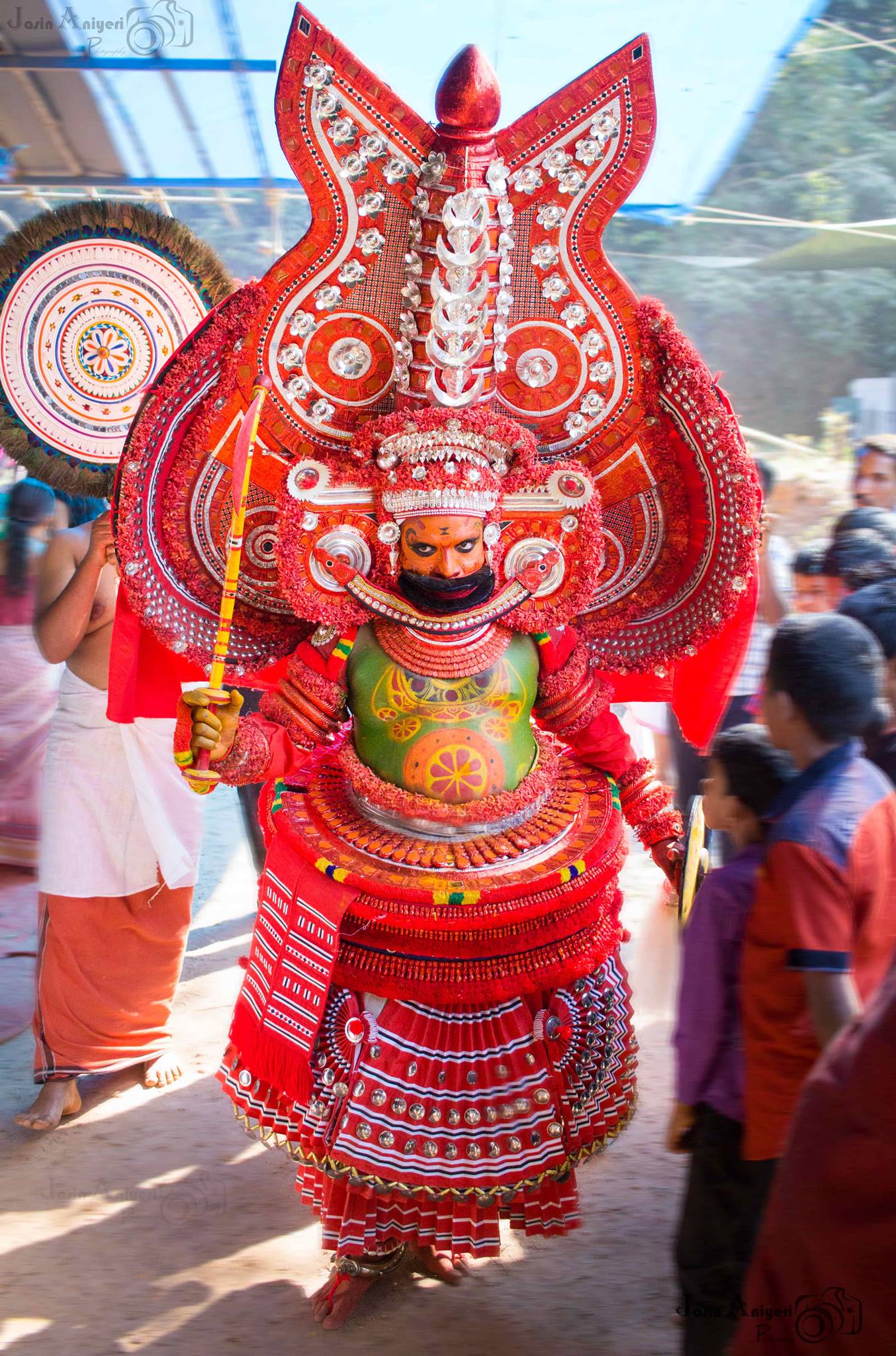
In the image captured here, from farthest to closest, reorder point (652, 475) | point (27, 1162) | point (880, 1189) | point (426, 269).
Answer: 1. point (27, 1162)
2. point (652, 475)
3. point (426, 269)
4. point (880, 1189)

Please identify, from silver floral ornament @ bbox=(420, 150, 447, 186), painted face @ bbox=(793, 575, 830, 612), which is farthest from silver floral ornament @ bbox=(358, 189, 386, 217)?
painted face @ bbox=(793, 575, 830, 612)

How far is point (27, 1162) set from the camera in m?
3.79

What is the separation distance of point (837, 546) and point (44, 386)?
239cm

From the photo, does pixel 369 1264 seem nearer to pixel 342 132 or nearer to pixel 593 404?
pixel 593 404

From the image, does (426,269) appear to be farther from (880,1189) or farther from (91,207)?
(880,1189)

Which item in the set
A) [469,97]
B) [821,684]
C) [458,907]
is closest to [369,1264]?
[458,907]

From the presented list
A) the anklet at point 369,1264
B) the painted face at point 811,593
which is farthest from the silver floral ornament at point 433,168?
the anklet at point 369,1264

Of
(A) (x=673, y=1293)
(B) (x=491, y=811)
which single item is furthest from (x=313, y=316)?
(A) (x=673, y=1293)

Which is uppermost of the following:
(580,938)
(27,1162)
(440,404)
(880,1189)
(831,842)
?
(440,404)

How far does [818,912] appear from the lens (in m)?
2.01

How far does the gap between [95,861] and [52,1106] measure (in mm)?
781

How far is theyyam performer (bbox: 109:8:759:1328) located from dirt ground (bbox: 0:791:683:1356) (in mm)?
166

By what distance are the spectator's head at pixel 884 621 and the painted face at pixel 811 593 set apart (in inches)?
31.9

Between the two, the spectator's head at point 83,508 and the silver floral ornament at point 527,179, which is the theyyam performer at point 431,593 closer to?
the silver floral ornament at point 527,179
